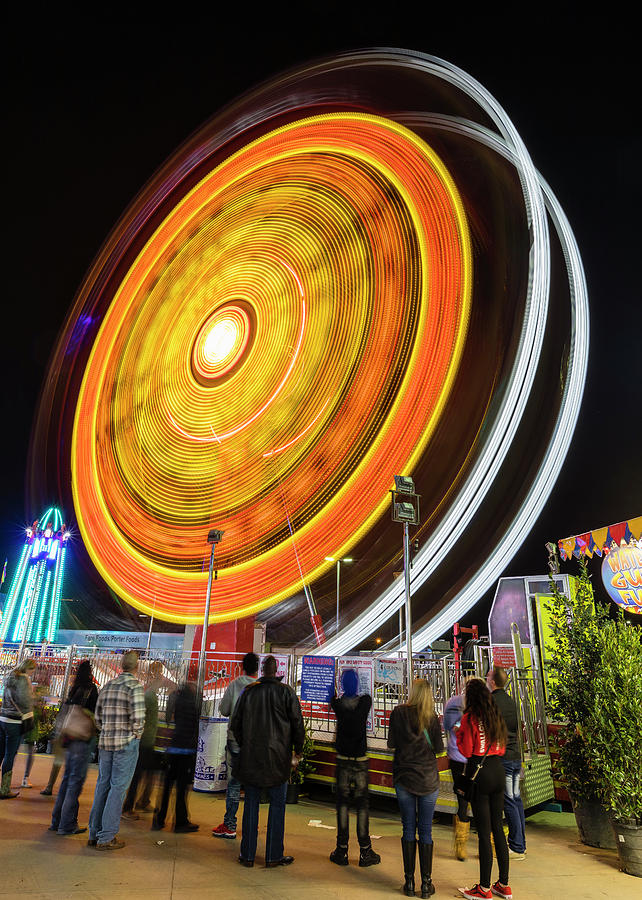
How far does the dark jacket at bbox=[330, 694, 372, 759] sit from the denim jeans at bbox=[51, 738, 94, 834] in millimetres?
2163

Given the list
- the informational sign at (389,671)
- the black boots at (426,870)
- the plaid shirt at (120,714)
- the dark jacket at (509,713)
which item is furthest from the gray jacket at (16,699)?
the dark jacket at (509,713)

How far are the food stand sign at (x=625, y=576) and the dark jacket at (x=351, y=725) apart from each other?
10412 mm

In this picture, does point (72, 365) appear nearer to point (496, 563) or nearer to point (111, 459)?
point (111, 459)

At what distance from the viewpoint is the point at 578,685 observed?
19.5 feet

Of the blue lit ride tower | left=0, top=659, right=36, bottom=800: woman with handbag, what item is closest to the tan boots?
left=0, top=659, right=36, bottom=800: woman with handbag

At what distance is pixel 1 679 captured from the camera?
A: 11.3 m

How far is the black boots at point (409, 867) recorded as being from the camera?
4.03 metres

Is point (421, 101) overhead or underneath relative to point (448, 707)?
overhead

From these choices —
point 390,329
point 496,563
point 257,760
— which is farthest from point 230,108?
point 257,760

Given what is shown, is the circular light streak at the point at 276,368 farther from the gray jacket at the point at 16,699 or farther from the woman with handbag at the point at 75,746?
the woman with handbag at the point at 75,746

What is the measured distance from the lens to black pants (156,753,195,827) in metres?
5.39

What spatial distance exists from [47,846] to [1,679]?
304 inches

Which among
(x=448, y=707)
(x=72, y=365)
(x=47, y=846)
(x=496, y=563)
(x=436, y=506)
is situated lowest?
(x=47, y=846)

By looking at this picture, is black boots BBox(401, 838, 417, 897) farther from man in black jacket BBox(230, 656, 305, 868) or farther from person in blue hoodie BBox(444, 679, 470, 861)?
man in black jacket BBox(230, 656, 305, 868)
